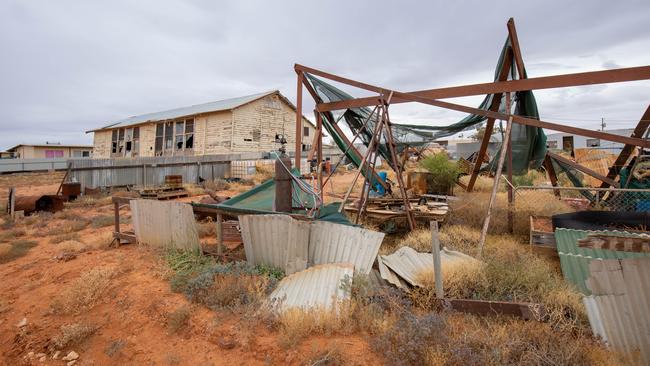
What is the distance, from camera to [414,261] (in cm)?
471

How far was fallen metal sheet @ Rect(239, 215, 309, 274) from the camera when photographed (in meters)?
4.56

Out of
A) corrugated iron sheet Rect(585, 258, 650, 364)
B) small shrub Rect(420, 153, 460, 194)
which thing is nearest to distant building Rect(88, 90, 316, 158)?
small shrub Rect(420, 153, 460, 194)

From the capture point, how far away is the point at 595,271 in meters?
3.05

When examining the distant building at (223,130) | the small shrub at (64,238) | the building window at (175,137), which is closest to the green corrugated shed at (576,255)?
the small shrub at (64,238)

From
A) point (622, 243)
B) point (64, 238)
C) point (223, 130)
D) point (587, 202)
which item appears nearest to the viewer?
point (622, 243)

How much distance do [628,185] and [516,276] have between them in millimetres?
4634

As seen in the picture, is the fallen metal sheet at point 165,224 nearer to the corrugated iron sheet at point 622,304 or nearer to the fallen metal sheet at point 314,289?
the fallen metal sheet at point 314,289

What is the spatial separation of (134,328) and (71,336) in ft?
2.15

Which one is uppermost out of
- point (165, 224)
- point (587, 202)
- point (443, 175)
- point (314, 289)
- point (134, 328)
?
point (443, 175)

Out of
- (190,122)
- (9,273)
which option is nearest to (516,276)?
(9,273)

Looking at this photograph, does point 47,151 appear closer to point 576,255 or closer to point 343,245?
point 343,245

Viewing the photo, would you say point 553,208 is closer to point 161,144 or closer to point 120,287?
point 120,287

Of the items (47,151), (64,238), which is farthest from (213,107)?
(47,151)

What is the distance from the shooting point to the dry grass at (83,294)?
4504 mm
